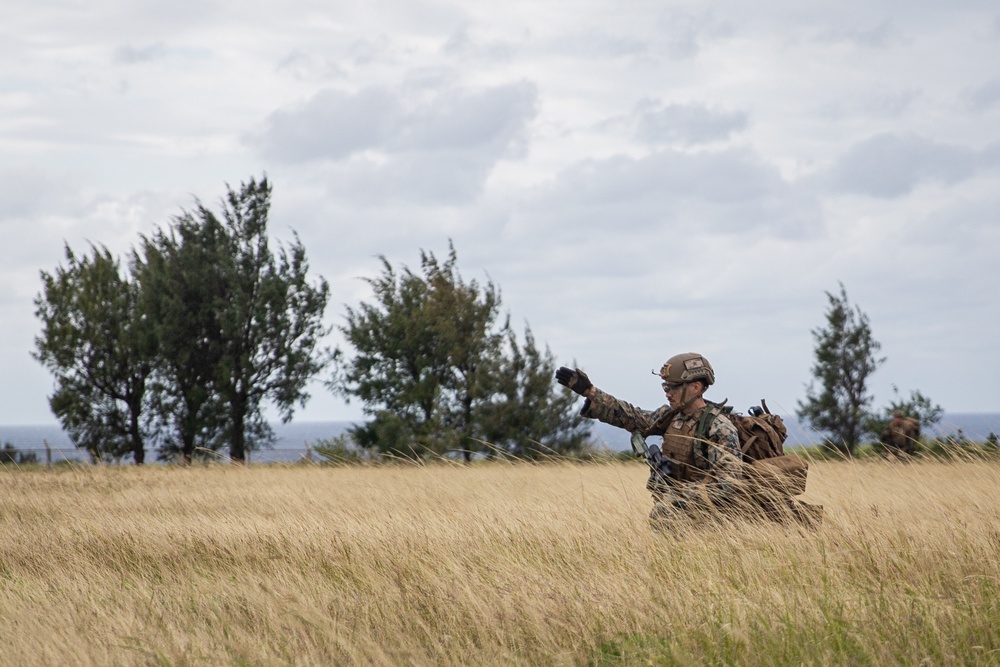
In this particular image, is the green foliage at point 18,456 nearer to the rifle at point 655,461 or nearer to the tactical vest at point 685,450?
the rifle at point 655,461

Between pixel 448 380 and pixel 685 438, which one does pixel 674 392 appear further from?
pixel 448 380

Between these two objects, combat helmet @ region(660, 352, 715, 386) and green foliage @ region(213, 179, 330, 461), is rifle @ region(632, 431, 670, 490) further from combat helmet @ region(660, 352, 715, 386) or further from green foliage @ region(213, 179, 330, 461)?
green foliage @ region(213, 179, 330, 461)

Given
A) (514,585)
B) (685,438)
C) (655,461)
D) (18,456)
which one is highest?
(685,438)

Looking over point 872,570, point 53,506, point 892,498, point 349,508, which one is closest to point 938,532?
point 872,570

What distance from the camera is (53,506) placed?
963 centimetres

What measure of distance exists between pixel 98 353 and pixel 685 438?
3111cm

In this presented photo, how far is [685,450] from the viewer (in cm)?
609

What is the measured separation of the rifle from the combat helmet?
46 cm

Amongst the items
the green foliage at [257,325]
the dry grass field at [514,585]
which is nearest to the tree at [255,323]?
the green foliage at [257,325]

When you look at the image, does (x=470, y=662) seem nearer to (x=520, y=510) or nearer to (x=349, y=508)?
(x=520, y=510)

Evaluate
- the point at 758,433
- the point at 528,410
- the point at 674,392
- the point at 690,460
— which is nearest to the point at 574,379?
the point at 674,392

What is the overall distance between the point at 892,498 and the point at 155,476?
1027 centimetres

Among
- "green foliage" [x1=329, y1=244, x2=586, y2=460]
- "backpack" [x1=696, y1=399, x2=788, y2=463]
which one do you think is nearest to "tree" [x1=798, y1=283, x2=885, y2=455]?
"green foliage" [x1=329, y1=244, x2=586, y2=460]

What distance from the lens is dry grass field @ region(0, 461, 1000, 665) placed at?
4137mm
